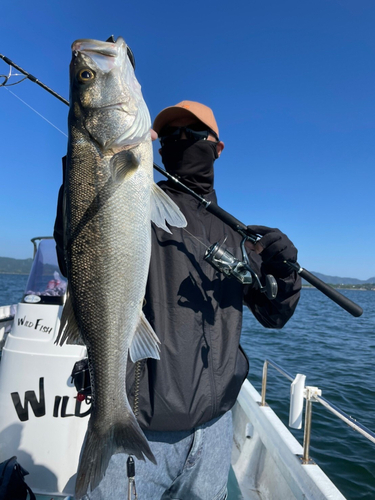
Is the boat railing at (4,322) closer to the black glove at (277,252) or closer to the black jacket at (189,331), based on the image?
the black jacket at (189,331)

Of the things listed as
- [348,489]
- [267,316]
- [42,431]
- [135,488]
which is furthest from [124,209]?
[348,489]

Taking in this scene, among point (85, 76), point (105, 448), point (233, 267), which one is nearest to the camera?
point (105, 448)

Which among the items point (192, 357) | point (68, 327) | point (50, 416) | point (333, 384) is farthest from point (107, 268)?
point (333, 384)

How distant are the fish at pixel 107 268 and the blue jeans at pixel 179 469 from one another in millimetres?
237

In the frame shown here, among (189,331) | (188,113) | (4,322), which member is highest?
(188,113)

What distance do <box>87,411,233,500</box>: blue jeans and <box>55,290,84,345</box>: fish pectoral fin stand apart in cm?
66

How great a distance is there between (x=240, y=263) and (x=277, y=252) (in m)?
0.34

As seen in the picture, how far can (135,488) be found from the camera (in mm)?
1753

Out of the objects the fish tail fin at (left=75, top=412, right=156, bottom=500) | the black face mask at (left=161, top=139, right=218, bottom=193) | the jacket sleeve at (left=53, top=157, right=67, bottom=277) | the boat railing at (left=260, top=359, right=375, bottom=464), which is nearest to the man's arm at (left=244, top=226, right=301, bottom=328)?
the black face mask at (left=161, top=139, right=218, bottom=193)

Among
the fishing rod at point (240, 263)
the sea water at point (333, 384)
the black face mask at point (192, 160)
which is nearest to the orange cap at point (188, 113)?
the black face mask at point (192, 160)

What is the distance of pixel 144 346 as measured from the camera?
1729mm

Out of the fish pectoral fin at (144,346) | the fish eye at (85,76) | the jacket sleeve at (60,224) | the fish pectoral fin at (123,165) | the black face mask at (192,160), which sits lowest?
the fish pectoral fin at (144,346)

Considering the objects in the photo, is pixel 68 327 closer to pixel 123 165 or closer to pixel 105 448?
pixel 105 448

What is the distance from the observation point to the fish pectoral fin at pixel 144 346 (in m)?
1.72
